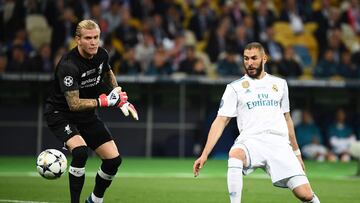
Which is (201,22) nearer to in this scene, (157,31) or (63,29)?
(157,31)

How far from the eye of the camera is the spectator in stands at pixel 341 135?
20844 mm

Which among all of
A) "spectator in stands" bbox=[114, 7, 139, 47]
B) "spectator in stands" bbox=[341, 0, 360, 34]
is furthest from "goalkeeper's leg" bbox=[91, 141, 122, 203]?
"spectator in stands" bbox=[341, 0, 360, 34]

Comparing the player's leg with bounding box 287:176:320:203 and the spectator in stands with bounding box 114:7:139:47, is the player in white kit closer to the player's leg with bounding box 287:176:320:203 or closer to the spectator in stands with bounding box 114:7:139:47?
the player's leg with bounding box 287:176:320:203

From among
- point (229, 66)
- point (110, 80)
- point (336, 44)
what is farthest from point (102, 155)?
point (336, 44)

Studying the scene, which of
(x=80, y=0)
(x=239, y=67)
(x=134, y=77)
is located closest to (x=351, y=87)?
(x=239, y=67)

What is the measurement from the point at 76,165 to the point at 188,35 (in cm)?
1336

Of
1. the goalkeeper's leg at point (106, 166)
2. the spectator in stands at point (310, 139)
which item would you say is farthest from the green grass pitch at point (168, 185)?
the spectator in stands at point (310, 139)

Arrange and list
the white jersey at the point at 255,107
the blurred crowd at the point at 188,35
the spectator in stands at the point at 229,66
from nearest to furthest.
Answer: the white jersey at the point at 255,107 → the blurred crowd at the point at 188,35 → the spectator in stands at the point at 229,66

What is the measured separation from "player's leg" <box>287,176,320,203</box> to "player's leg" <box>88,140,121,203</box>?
94.5 inches

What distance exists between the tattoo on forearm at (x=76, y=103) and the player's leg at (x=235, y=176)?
1.93m

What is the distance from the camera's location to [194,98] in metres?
A: 21.2

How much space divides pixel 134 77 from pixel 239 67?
2.81m

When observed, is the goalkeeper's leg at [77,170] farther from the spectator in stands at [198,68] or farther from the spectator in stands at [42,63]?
the spectator in stands at [198,68]

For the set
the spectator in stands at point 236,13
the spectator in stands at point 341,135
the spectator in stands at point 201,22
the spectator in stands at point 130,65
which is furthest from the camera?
the spectator in stands at point 236,13
